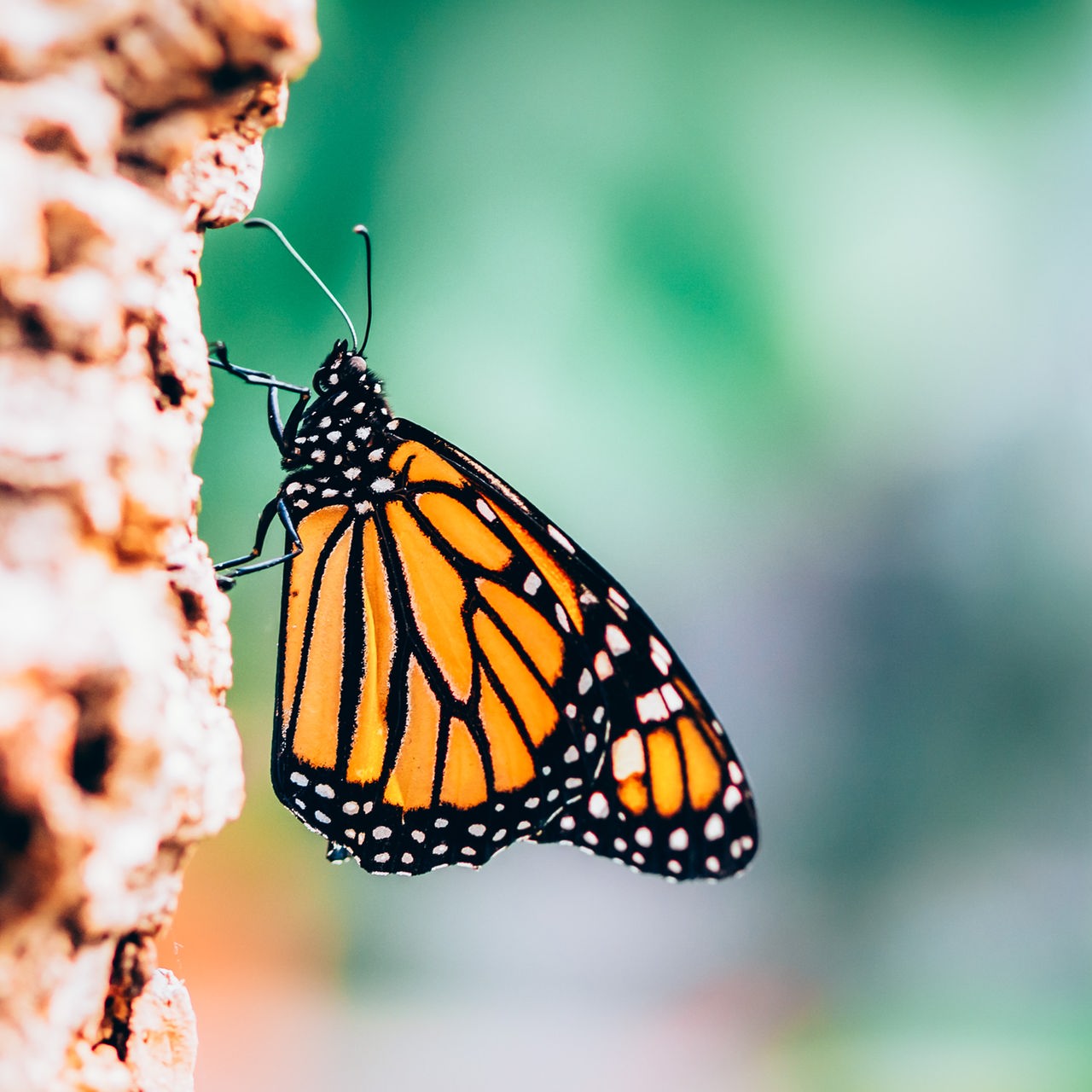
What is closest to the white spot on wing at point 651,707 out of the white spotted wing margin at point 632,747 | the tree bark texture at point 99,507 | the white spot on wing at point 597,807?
the white spotted wing margin at point 632,747

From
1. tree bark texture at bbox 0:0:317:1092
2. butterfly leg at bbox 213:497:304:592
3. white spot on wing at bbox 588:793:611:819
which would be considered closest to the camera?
tree bark texture at bbox 0:0:317:1092

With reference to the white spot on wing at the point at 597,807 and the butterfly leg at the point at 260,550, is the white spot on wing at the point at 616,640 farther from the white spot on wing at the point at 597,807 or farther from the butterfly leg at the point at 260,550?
the butterfly leg at the point at 260,550

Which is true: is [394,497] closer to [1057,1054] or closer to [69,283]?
[69,283]

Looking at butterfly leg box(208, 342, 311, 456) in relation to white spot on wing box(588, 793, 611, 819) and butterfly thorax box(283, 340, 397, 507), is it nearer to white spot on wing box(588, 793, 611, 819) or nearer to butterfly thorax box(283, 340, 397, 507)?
butterfly thorax box(283, 340, 397, 507)

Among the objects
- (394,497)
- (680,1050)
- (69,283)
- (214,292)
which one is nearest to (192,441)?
(69,283)

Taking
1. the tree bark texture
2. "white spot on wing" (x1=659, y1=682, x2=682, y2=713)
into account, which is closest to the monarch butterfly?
"white spot on wing" (x1=659, y1=682, x2=682, y2=713)

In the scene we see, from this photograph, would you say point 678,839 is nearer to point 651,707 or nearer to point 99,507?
point 651,707

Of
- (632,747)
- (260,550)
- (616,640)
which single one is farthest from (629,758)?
(260,550)
